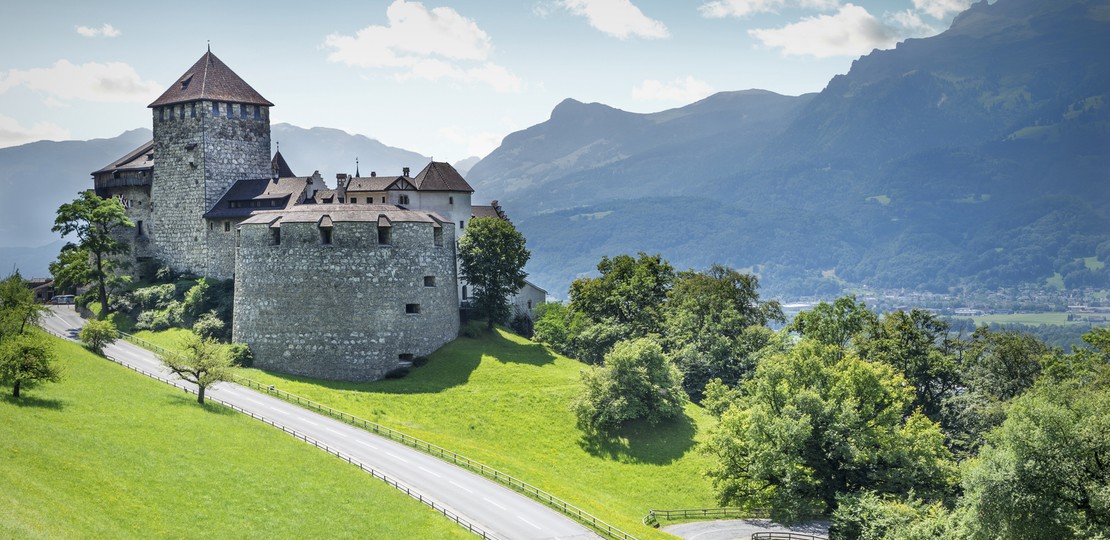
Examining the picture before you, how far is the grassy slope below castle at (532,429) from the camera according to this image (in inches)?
2566

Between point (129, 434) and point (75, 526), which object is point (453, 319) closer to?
point (129, 434)

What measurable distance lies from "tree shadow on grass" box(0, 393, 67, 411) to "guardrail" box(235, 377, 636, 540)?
19.5 metres

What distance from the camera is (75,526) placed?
3872 cm

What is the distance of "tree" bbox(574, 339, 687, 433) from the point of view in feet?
240

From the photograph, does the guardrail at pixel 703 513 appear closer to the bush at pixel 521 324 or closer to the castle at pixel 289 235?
the castle at pixel 289 235

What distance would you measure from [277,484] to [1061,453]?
40061 mm

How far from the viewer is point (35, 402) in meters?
54.2

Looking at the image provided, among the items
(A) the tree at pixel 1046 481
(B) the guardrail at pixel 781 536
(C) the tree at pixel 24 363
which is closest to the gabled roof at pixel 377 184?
(C) the tree at pixel 24 363

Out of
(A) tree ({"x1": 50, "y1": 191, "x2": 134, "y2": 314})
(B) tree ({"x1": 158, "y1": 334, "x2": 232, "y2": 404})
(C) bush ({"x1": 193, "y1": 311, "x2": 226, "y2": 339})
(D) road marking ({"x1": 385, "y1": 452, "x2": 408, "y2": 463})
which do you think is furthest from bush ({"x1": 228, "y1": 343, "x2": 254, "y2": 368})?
(D) road marking ({"x1": 385, "y1": 452, "x2": 408, "y2": 463})

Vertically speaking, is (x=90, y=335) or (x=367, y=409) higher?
(x=90, y=335)

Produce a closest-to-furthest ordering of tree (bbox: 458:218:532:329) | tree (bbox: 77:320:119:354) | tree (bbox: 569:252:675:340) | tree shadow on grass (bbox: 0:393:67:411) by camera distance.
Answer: tree shadow on grass (bbox: 0:393:67:411), tree (bbox: 77:320:119:354), tree (bbox: 458:218:532:329), tree (bbox: 569:252:675:340)

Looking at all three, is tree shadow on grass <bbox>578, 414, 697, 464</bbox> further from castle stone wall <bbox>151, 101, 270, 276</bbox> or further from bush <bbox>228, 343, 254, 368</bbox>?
castle stone wall <bbox>151, 101, 270, 276</bbox>

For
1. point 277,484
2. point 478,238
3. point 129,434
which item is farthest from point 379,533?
point 478,238

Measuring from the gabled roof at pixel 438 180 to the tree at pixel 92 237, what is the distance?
31174 mm
